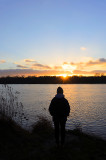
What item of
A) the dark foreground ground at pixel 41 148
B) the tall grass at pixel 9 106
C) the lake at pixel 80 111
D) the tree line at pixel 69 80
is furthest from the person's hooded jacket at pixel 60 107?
the tree line at pixel 69 80

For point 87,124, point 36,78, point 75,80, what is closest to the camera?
point 87,124

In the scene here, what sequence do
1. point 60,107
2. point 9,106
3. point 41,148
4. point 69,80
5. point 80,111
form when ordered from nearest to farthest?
point 60,107
point 41,148
point 9,106
point 80,111
point 69,80

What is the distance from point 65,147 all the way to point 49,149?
63 cm

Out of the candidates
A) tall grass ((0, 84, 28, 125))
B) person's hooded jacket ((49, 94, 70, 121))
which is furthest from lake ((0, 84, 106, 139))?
person's hooded jacket ((49, 94, 70, 121))

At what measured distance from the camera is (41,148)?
20.2 ft

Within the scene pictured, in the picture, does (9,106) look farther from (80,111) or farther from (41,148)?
(80,111)

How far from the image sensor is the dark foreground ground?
5.46 meters

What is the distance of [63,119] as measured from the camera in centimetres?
613

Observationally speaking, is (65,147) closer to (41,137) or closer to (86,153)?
(86,153)

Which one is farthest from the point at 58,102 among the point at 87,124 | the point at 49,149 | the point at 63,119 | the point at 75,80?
the point at 75,80

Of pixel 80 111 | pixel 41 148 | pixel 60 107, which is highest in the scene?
pixel 60 107

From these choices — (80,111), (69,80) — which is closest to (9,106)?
(80,111)

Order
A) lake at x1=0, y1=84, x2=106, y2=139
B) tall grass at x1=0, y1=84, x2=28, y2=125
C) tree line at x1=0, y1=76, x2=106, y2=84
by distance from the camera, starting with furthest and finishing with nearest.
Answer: tree line at x1=0, y1=76, x2=106, y2=84
lake at x1=0, y1=84, x2=106, y2=139
tall grass at x1=0, y1=84, x2=28, y2=125

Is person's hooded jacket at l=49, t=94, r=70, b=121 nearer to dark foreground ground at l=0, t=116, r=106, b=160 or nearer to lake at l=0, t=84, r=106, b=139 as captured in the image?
dark foreground ground at l=0, t=116, r=106, b=160
